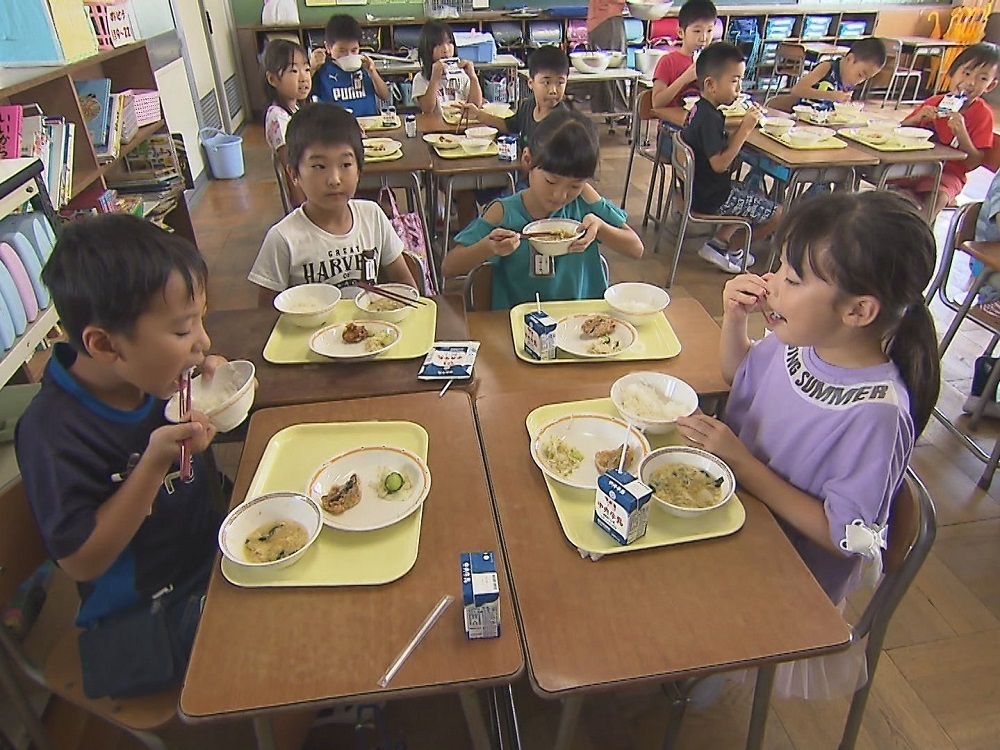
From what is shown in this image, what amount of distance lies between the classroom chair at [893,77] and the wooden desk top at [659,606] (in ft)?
27.7

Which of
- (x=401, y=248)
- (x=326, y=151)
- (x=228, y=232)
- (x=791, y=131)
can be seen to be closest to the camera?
(x=326, y=151)

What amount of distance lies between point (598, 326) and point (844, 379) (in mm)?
605

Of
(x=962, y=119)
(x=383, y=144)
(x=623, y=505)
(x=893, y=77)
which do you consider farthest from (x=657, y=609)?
(x=893, y=77)

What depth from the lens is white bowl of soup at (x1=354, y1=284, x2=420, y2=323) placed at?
1665mm

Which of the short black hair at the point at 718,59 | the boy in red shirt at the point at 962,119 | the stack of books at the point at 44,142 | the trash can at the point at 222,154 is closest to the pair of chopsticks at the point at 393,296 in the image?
the stack of books at the point at 44,142

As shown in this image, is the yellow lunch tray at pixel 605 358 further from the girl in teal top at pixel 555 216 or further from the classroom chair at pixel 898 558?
the classroom chair at pixel 898 558

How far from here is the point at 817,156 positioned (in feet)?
10.8

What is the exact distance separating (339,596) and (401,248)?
1.34 m

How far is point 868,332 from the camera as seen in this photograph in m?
1.14

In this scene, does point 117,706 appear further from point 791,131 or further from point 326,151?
point 791,131

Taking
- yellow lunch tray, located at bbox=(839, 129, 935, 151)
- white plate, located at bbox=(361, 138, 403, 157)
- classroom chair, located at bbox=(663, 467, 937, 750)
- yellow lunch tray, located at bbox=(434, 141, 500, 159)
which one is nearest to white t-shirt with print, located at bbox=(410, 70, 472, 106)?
white plate, located at bbox=(361, 138, 403, 157)

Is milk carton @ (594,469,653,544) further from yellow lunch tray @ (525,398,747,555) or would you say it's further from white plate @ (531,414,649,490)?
white plate @ (531,414,649,490)

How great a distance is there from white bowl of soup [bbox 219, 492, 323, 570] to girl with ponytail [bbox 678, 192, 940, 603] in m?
0.68

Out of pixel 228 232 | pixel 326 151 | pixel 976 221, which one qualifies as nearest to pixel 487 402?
pixel 326 151
